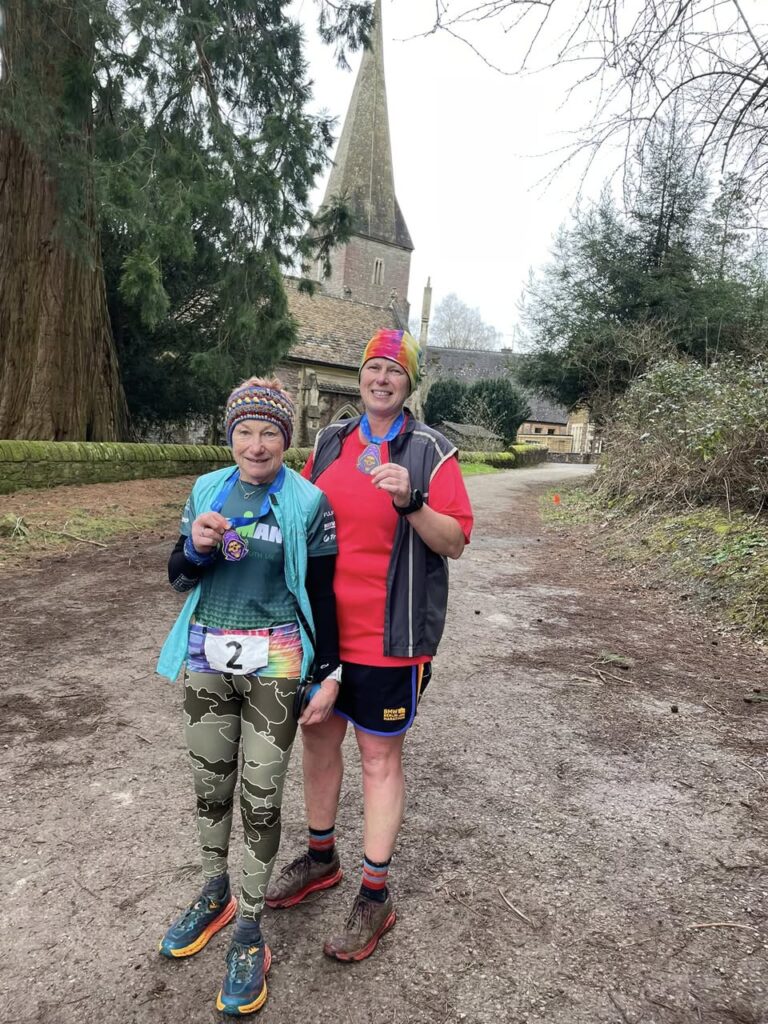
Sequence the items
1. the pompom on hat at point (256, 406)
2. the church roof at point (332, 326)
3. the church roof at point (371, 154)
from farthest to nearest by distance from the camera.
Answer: the church roof at point (371, 154) → the church roof at point (332, 326) → the pompom on hat at point (256, 406)

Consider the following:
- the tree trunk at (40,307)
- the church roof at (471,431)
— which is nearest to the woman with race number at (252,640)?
the tree trunk at (40,307)

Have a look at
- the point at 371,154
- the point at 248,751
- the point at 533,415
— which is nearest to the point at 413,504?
the point at 248,751

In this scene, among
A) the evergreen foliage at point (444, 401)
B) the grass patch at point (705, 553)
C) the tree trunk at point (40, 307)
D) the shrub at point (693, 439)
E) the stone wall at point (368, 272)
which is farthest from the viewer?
the stone wall at point (368, 272)

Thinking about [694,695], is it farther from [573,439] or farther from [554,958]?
[573,439]

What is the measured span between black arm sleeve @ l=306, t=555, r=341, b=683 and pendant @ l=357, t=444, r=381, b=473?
0.96 ft

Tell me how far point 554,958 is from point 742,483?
6.96 meters

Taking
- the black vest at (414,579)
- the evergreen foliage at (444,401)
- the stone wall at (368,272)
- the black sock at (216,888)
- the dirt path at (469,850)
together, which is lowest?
the dirt path at (469,850)

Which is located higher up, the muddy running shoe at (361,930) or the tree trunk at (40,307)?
the tree trunk at (40,307)

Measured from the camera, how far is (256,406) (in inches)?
79.4

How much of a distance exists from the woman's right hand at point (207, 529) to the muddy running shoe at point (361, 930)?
121 cm

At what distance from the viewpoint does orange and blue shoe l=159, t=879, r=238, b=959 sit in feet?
6.52

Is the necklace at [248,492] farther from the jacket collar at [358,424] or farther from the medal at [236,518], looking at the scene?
the jacket collar at [358,424]

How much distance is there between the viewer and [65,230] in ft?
29.2

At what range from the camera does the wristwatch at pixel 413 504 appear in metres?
1.88
